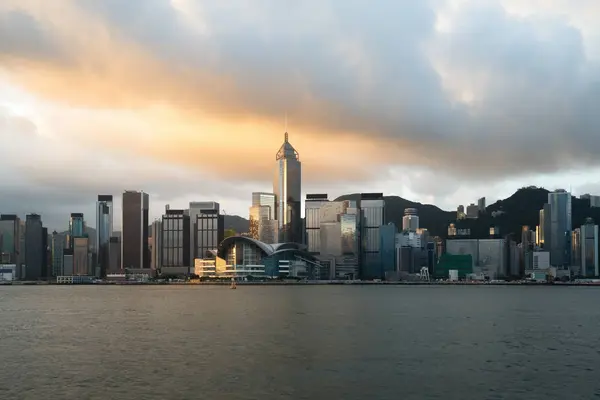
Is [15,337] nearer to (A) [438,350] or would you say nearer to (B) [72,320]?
(B) [72,320]

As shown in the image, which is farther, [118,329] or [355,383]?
[118,329]

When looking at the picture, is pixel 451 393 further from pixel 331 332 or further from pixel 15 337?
pixel 15 337

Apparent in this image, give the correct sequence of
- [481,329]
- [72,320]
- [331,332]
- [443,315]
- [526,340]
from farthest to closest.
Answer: [443,315], [72,320], [481,329], [331,332], [526,340]

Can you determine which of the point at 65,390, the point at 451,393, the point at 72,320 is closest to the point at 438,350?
the point at 451,393

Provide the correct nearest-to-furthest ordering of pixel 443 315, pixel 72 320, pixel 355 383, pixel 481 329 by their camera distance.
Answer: pixel 355 383 → pixel 481 329 → pixel 72 320 → pixel 443 315

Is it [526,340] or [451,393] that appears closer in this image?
[451,393]

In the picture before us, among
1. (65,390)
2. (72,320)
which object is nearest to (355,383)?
(65,390)

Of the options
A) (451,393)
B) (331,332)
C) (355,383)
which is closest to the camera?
(451,393)

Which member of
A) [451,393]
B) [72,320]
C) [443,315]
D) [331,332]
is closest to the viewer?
[451,393]
